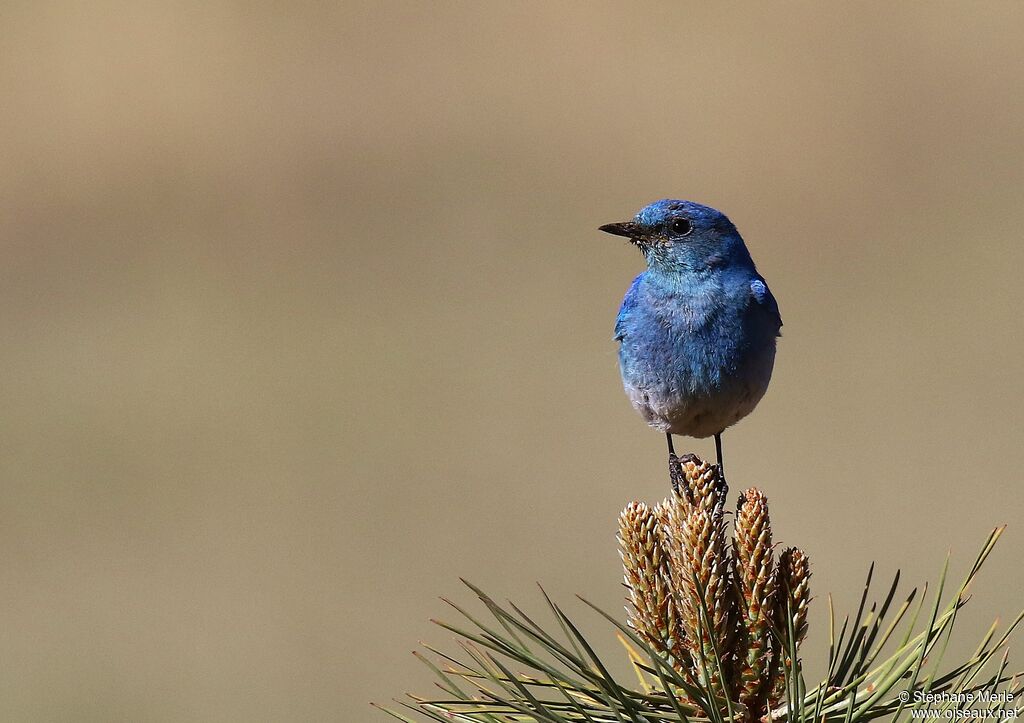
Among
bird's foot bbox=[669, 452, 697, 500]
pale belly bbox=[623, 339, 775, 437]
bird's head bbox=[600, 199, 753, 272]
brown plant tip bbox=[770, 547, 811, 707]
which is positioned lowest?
brown plant tip bbox=[770, 547, 811, 707]

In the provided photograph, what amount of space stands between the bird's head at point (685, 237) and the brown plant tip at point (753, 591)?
1.65m

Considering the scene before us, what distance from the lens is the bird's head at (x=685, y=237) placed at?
412 cm

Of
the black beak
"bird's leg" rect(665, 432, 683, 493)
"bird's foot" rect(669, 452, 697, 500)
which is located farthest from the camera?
the black beak

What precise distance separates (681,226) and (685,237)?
40 mm

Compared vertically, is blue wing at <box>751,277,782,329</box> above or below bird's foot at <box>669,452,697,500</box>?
above

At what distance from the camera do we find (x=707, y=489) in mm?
2729

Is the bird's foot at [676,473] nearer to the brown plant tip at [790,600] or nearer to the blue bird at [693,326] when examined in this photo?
the blue bird at [693,326]

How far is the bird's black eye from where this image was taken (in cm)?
414

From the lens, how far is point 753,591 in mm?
2551

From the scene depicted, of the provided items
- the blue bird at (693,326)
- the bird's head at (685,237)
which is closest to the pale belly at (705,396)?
the blue bird at (693,326)

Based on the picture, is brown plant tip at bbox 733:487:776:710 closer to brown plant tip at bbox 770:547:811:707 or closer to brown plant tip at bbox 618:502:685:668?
brown plant tip at bbox 770:547:811:707

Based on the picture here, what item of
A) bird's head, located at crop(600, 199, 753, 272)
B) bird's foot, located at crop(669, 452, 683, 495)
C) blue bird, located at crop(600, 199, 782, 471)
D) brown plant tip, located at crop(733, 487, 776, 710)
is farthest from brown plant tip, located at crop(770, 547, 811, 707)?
bird's head, located at crop(600, 199, 753, 272)

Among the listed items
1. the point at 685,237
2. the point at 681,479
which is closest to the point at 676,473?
the point at 681,479

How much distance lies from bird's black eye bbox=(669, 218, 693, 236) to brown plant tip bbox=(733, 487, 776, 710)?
5.60 ft
